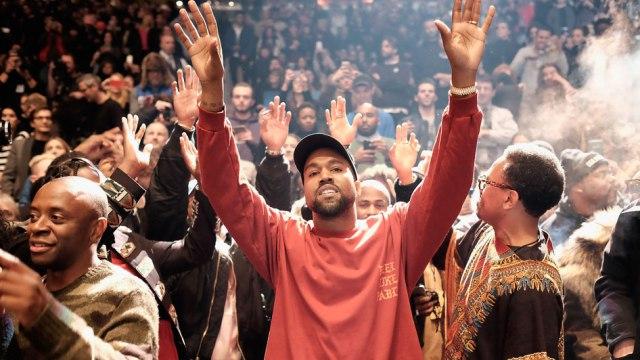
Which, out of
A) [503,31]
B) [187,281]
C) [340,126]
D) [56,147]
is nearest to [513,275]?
[340,126]

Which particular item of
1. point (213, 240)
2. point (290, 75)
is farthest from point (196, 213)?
point (290, 75)

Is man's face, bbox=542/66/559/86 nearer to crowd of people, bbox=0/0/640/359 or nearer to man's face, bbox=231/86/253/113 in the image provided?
crowd of people, bbox=0/0/640/359

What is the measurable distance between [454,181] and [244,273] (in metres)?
1.88

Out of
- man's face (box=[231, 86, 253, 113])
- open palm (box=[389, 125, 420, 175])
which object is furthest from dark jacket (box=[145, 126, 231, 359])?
man's face (box=[231, 86, 253, 113])

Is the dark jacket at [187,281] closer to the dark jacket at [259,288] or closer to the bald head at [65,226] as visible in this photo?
the dark jacket at [259,288]

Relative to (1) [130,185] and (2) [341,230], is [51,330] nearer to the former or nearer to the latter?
(2) [341,230]

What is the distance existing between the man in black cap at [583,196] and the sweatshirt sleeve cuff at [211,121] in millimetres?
3059

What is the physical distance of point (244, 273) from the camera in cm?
418

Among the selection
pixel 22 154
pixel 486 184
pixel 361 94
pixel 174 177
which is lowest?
pixel 22 154

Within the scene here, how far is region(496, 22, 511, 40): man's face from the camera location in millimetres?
10414

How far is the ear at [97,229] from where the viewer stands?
97.2 inches

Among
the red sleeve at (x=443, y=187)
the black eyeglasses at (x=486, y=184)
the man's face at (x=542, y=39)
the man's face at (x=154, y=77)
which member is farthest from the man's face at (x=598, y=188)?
the man's face at (x=154, y=77)

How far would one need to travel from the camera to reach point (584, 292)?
149 inches

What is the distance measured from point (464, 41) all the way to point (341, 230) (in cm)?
84
